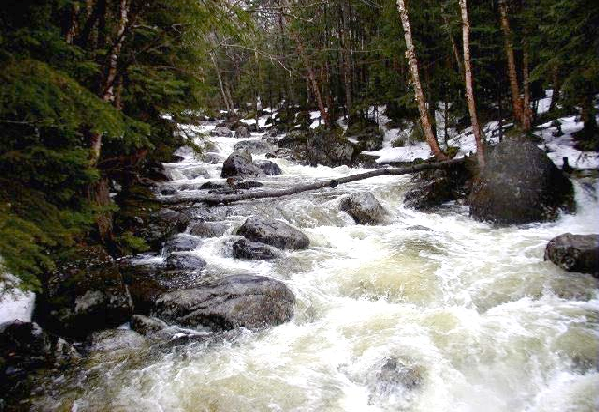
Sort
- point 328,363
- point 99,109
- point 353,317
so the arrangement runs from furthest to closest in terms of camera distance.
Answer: point 353,317
point 328,363
point 99,109

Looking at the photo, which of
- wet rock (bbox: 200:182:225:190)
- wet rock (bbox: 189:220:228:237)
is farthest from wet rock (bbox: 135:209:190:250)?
wet rock (bbox: 200:182:225:190)

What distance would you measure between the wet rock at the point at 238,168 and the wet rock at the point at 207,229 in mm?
7387

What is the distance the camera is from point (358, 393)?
4.46m

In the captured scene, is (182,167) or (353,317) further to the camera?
(182,167)

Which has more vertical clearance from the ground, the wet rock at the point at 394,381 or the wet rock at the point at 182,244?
the wet rock at the point at 182,244

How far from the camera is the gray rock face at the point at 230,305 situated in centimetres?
589

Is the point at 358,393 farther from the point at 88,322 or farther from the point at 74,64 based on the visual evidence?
the point at 74,64

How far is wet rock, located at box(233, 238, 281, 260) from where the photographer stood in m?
8.41

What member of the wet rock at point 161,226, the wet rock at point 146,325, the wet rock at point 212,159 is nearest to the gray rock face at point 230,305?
the wet rock at point 146,325

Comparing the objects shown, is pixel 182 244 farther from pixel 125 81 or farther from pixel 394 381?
pixel 394 381

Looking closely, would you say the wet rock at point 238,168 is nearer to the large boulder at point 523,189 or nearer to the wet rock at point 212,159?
the wet rock at point 212,159

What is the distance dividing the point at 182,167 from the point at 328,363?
1608 centimetres

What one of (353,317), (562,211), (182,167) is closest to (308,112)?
(182,167)

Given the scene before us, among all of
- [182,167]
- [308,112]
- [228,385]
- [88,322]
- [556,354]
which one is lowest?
[556,354]
